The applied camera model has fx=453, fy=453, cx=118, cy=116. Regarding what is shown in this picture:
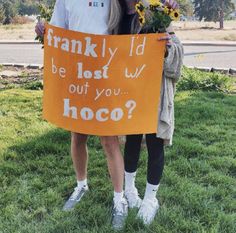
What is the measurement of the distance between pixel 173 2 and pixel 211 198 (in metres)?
1.46

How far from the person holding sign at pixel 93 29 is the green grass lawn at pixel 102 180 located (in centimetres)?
8

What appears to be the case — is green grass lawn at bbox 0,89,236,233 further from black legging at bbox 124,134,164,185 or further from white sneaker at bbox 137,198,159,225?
black legging at bbox 124,134,164,185

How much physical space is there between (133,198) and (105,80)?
98cm

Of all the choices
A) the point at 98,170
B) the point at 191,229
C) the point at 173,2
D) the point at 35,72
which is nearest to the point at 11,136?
the point at 98,170

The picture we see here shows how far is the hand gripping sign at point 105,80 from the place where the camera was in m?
2.52

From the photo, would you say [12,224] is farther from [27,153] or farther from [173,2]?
[173,2]

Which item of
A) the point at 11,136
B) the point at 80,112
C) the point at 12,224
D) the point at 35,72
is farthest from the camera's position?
the point at 35,72

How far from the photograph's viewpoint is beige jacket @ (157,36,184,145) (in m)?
2.56

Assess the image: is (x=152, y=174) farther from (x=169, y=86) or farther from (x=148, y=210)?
(x=169, y=86)

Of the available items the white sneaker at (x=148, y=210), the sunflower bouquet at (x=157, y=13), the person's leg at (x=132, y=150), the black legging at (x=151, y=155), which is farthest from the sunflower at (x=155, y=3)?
the white sneaker at (x=148, y=210)

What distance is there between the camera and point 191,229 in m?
2.79

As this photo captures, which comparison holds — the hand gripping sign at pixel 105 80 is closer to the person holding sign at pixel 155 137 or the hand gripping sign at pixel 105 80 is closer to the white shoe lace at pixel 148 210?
the person holding sign at pixel 155 137

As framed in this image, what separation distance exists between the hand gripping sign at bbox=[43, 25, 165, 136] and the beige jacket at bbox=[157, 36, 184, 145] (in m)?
0.05

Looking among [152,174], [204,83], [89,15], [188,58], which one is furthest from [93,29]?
[188,58]
